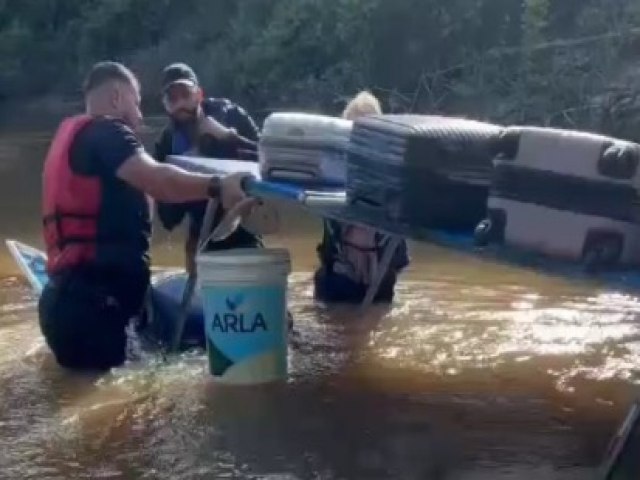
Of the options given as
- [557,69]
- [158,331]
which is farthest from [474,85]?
[158,331]

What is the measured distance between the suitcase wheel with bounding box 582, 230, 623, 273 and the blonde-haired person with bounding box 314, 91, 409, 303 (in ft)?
9.63

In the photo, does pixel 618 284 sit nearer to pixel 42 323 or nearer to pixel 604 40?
pixel 42 323

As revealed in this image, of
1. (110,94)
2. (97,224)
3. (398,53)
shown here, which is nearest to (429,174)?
(97,224)

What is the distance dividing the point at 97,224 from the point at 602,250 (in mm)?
2523

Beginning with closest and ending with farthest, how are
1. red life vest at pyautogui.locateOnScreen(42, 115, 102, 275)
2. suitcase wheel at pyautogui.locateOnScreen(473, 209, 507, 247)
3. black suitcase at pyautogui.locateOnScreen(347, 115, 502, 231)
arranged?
suitcase wheel at pyautogui.locateOnScreen(473, 209, 507, 247) → black suitcase at pyautogui.locateOnScreen(347, 115, 502, 231) → red life vest at pyautogui.locateOnScreen(42, 115, 102, 275)

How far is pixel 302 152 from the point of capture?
247 inches

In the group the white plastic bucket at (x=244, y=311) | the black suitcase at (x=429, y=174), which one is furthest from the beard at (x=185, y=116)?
the black suitcase at (x=429, y=174)

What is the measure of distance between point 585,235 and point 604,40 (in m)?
14.8

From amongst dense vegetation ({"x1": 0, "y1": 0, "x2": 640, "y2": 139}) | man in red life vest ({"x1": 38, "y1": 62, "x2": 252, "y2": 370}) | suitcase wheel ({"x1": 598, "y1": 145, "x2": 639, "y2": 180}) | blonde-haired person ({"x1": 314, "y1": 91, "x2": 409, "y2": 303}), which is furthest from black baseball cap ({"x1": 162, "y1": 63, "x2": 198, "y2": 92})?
dense vegetation ({"x1": 0, "y1": 0, "x2": 640, "y2": 139})

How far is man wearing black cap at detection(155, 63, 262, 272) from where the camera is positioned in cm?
720

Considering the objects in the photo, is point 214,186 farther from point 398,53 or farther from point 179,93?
point 398,53

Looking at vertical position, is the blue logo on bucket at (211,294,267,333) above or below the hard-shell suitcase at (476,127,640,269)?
below

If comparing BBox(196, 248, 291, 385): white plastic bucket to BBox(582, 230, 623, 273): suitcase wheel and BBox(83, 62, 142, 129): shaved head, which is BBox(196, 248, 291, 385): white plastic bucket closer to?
BBox(83, 62, 142, 129): shaved head

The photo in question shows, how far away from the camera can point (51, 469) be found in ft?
16.7
